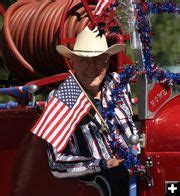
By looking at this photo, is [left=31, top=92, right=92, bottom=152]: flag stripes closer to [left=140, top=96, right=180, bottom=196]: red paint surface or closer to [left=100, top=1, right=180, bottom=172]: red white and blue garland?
[left=100, top=1, right=180, bottom=172]: red white and blue garland

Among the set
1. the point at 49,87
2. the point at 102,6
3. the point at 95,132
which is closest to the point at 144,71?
the point at 95,132

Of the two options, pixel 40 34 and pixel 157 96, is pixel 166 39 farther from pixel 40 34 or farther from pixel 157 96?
pixel 40 34

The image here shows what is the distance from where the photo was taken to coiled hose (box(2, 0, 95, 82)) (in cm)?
401

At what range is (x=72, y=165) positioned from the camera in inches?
120

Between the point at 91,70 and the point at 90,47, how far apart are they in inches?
5.1

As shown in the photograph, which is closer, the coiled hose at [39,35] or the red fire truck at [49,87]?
the red fire truck at [49,87]

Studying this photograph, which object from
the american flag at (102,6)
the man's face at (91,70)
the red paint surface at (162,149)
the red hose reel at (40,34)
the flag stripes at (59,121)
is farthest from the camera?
the red hose reel at (40,34)

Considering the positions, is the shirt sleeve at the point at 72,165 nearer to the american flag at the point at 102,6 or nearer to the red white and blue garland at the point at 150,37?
the red white and blue garland at the point at 150,37

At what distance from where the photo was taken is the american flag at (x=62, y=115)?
2990 millimetres

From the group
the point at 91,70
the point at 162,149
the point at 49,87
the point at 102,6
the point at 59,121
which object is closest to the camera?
the point at 162,149

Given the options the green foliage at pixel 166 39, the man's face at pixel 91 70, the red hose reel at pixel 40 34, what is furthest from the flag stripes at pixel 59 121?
the red hose reel at pixel 40 34

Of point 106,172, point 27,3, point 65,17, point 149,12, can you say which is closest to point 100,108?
point 106,172

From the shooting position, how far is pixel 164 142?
2.92m

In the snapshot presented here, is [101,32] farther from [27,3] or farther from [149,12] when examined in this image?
[27,3]
